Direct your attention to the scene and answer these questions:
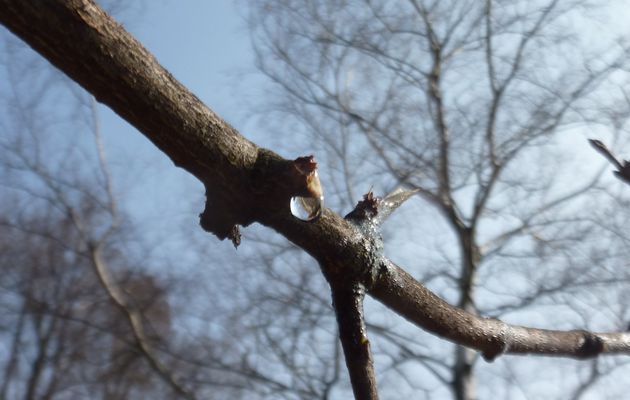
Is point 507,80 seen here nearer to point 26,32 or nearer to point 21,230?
point 21,230

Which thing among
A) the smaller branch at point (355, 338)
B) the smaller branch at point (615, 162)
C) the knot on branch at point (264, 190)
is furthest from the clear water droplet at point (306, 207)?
the smaller branch at point (615, 162)

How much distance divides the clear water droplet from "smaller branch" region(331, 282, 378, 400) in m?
0.13

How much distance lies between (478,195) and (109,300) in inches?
149

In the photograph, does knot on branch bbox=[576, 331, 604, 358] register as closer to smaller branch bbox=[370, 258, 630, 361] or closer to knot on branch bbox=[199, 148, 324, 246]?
smaller branch bbox=[370, 258, 630, 361]

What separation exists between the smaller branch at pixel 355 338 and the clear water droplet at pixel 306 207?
0.41 feet

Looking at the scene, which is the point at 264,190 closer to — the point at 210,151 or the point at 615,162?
the point at 210,151

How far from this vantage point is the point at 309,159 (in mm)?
990

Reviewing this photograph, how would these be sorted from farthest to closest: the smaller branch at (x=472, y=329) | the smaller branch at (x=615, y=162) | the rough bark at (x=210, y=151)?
the smaller branch at (x=615, y=162), the smaller branch at (x=472, y=329), the rough bark at (x=210, y=151)

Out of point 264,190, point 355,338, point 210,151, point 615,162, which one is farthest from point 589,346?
point 210,151

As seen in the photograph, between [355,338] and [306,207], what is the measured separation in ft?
0.72

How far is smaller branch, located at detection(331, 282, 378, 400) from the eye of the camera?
103 centimetres

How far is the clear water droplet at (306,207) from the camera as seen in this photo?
1.02 m

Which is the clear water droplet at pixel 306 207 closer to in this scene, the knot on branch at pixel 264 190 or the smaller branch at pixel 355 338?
the knot on branch at pixel 264 190

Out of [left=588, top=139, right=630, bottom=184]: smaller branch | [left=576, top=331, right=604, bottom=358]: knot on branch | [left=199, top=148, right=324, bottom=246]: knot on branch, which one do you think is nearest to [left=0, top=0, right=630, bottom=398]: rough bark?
[left=199, top=148, right=324, bottom=246]: knot on branch
